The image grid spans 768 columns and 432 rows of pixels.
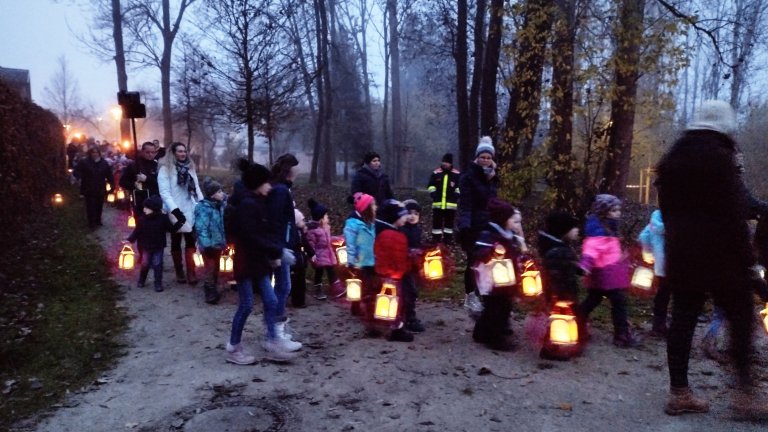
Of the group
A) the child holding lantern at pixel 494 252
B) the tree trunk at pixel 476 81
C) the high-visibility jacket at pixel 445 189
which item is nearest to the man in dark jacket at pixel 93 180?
the high-visibility jacket at pixel 445 189

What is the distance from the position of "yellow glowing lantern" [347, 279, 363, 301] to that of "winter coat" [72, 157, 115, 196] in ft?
32.6

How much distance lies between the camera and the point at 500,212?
619cm

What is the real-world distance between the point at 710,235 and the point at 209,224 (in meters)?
6.61

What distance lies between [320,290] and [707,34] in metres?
9.38

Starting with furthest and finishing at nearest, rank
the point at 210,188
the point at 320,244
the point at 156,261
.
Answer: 1. the point at 156,261
2. the point at 320,244
3. the point at 210,188

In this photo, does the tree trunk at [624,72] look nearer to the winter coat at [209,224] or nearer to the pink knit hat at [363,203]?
the pink knit hat at [363,203]

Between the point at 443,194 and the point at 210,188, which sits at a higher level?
the point at 210,188

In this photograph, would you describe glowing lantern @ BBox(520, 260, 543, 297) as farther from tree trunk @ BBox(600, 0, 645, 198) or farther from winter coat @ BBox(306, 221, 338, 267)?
tree trunk @ BBox(600, 0, 645, 198)

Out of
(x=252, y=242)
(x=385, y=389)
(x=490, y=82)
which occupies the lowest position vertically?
(x=385, y=389)

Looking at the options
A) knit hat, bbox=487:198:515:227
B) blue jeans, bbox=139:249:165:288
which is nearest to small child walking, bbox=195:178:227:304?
blue jeans, bbox=139:249:165:288

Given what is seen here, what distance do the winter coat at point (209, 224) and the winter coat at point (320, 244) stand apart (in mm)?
1306

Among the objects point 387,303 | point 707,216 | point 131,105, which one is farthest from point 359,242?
point 131,105

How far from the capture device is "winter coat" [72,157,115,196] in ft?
47.7

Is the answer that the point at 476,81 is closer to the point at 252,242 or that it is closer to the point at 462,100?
the point at 462,100
